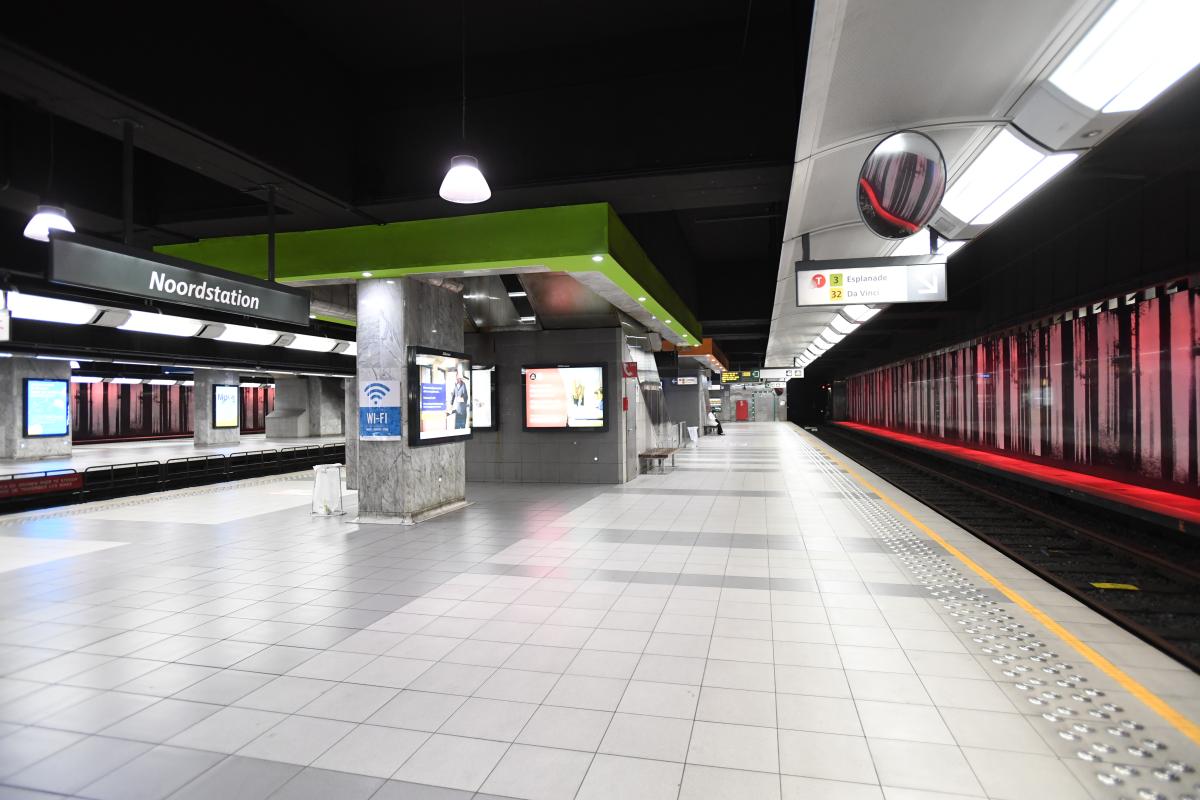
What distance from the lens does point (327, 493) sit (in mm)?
8328

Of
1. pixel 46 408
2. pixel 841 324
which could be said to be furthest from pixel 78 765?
pixel 46 408

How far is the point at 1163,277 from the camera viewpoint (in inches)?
249

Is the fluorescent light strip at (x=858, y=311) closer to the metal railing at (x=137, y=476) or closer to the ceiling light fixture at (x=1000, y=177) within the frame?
the ceiling light fixture at (x=1000, y=177)

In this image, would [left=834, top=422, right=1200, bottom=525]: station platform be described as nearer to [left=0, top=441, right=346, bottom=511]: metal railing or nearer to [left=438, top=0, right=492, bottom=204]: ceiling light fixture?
[left=438, top=0, right=492, bottom=204]: ceiling light fixture

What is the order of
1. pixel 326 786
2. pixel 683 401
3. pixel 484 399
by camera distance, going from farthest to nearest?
pixel 683 401
pixel 484 399
pixel 326 786

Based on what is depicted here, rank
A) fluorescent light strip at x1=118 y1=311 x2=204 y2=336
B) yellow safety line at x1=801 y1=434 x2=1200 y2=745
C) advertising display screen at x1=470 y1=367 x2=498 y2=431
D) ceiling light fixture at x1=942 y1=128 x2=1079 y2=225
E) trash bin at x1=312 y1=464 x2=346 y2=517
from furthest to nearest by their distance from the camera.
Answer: advertising display screen at x1=470 y1=367 x2=498 y2=431 < trash bin at x1=312 y1=464 x2=346 y2=517 < fluorescent light strip at x1=118 y1=311 x2=204 y2=336 < ceiling light fixture at x1=942 y1=128 x2=1079 y2=225 < yellow safety line at x1=801 y1=434 x2=1200 y2=745

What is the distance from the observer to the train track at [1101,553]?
4.32 metres

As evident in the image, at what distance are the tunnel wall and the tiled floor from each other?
3.55 m

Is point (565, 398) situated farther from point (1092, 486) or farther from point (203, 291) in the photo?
point (1092, 486)

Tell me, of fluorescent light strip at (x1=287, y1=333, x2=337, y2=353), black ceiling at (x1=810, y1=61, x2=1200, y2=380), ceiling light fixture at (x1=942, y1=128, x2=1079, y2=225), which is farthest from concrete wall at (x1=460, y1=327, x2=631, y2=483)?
black ceiling at (x1=810, y1=61, x2=1200, y2=380)

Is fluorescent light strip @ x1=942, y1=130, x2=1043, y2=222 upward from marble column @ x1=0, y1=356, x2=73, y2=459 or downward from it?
upward

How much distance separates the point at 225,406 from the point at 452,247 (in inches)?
893

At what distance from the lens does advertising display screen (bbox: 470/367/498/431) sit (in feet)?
39.7

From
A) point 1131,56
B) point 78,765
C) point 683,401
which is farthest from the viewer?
point 683,401
